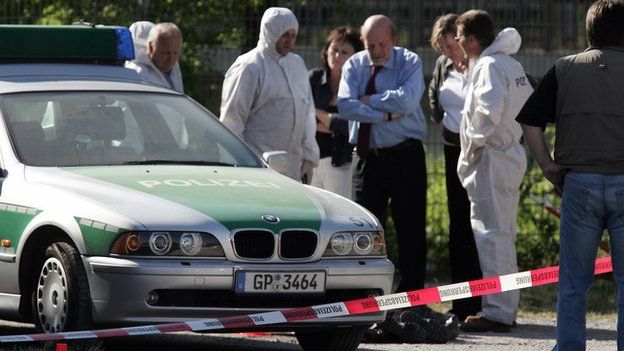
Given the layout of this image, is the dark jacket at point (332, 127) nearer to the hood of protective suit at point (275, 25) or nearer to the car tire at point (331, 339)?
the hood of protective suit at point (275, 25)

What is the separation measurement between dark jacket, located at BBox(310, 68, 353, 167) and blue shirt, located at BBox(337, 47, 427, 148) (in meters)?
0.54

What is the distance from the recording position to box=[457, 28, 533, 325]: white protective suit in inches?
383

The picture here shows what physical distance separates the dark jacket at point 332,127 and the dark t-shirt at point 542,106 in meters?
4.30

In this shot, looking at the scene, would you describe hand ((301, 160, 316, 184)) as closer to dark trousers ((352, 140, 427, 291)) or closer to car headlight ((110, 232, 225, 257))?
dark trousers ((352, 140, 427, 291))

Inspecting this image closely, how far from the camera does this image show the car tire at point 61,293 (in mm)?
7508

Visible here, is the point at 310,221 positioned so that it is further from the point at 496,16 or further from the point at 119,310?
the point at 496,16

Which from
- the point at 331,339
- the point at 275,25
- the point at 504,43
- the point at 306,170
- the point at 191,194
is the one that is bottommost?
the point at 331,339

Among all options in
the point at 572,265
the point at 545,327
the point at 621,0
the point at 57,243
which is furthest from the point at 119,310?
the point at 545,327

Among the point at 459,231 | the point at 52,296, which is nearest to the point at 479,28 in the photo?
the point at 459,231

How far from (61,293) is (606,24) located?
298 cm

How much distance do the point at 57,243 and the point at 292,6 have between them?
620 centimetres

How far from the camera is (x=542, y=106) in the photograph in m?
7.14

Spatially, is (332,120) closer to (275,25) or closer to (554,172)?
(275,25)

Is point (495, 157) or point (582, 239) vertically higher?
point (582, 239)
